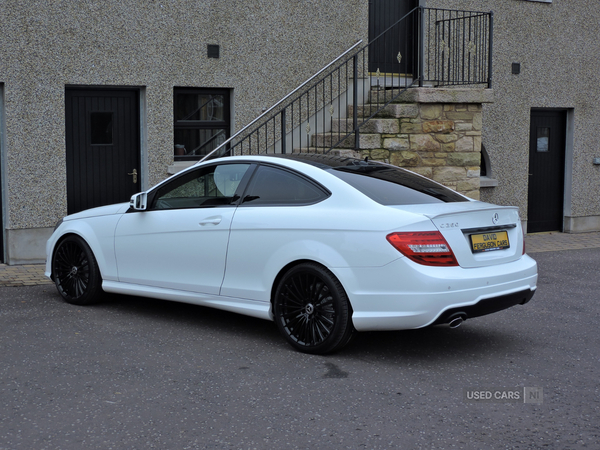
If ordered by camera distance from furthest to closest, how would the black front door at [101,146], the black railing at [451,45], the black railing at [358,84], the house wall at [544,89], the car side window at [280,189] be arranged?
the house wall at [544,89], the black railing at [451,45], the black railing at [358,84], the black front door at [101,146], the car side window at [280,189]

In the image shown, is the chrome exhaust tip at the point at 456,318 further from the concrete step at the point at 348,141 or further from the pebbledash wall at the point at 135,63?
the pebbledash wall at the point at 135,63

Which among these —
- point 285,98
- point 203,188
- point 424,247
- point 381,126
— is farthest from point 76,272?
point 381,126

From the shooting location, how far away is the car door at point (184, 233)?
20.0ft

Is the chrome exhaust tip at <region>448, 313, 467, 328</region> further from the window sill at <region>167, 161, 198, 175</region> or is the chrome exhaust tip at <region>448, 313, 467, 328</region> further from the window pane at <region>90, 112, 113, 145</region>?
the window pane at <region>90, 112, 113, 145</region>

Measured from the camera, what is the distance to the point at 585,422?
420 cm

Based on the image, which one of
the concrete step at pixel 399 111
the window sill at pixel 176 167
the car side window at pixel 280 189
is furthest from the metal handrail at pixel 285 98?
the car side window at pixel 280 189

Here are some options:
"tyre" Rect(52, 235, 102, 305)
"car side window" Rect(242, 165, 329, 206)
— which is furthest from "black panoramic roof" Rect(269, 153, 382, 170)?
"tyre" Rect(52, 235, 102, 305)

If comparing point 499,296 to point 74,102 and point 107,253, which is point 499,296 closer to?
point 107,253

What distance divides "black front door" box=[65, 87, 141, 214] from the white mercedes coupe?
3.19 meters

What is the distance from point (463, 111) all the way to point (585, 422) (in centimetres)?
667

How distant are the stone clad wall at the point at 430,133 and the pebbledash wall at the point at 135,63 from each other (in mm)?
1764

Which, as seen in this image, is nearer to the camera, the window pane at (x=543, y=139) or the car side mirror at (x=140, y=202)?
the car side mirror at (x=140, y=202)

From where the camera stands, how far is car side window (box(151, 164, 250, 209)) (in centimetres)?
621

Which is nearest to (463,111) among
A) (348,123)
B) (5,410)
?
(348,123)
